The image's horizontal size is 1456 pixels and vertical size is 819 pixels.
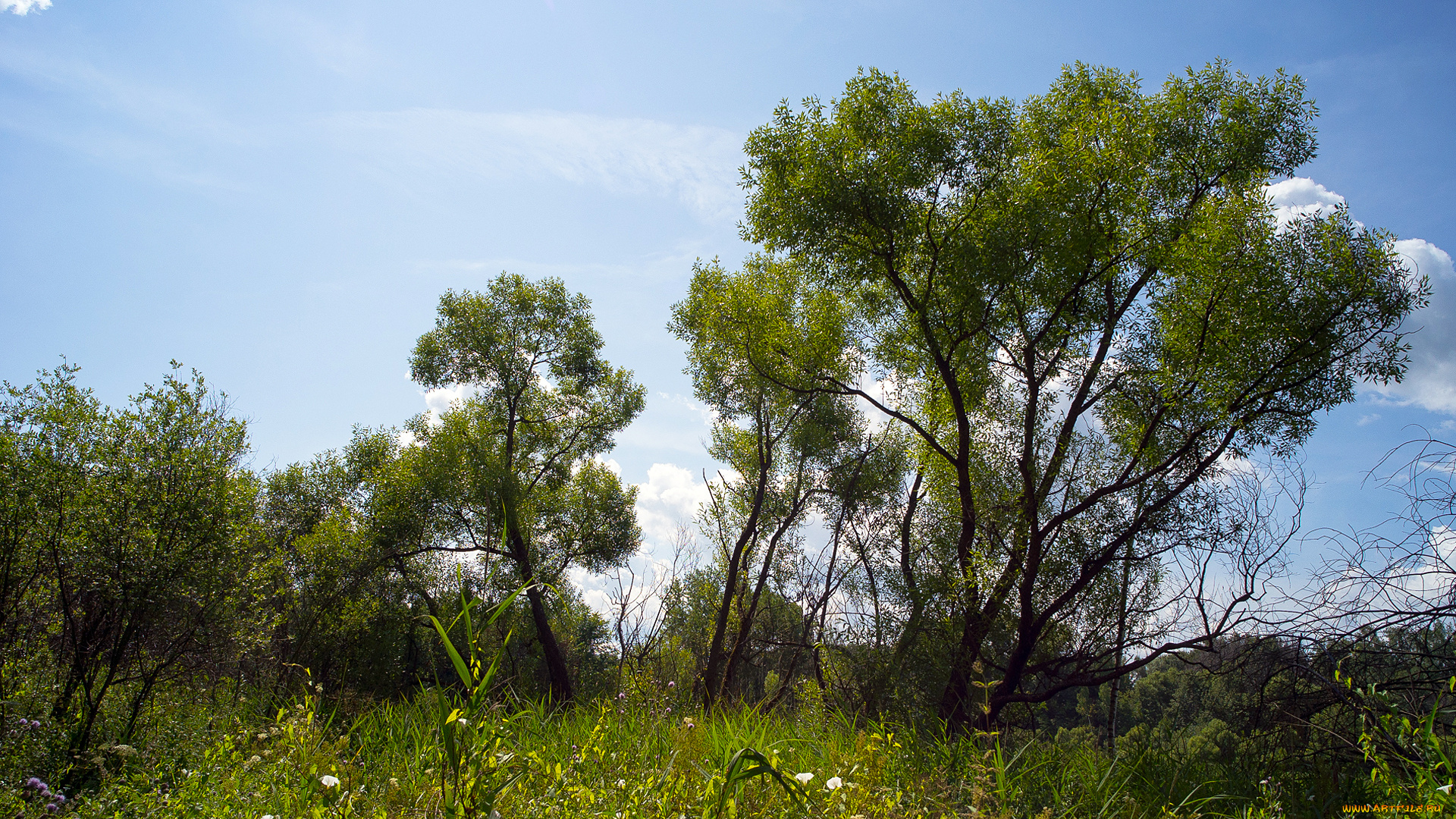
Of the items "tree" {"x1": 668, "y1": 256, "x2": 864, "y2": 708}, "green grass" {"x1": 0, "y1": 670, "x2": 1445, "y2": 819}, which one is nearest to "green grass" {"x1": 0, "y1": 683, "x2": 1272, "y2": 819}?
"green grass" {"x1": 0, "y1": 670, "x2": 1445, "y2": 819}

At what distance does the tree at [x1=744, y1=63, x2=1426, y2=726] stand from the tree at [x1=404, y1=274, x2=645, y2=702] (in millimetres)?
9159

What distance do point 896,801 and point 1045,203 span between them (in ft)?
25.5

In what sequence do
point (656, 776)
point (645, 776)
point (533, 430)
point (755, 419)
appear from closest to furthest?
point (656, 776) → point (645, 776) → point (755, 419) → point (533, 430)

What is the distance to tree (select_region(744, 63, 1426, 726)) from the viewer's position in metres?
7.59

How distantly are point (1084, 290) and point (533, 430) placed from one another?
13016mm

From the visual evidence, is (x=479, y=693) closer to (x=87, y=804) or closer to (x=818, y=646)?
(x=87, y=804)

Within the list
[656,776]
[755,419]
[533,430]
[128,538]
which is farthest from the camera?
[533,430]

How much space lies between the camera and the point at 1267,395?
773 cm

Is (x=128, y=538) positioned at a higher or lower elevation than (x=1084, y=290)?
lower

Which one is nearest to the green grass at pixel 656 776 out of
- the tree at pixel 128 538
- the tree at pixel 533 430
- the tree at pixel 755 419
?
the tree at pixel 128 538

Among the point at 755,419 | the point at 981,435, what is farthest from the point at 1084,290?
the point at 755,419

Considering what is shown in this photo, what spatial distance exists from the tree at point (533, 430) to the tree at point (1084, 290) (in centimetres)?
916

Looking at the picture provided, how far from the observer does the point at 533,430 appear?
58.3 ft

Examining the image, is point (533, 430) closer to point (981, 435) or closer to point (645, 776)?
point (981, 435)
